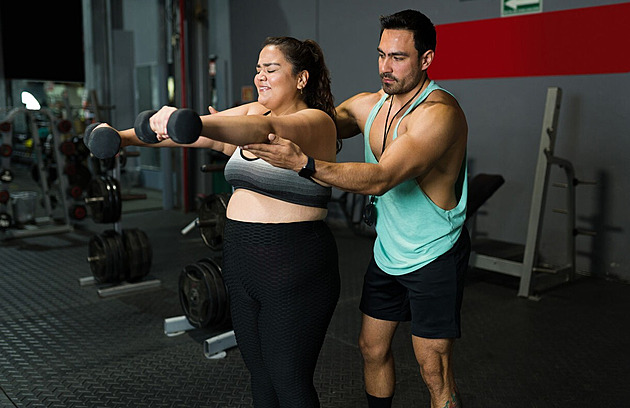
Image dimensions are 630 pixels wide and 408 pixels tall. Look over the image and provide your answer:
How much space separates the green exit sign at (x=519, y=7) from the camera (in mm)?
3852

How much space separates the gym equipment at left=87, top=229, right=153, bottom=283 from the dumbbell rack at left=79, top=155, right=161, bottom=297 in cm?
4

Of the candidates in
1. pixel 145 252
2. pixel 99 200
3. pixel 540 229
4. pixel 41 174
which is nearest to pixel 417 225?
pixel 540 229

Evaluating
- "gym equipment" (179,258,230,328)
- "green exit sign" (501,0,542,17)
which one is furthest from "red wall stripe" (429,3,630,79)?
"gym equipment" (179,258,230,328)

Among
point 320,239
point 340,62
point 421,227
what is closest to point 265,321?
point 320,239

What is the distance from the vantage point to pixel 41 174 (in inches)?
200

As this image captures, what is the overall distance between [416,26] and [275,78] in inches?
14.9

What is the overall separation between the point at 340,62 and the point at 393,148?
164 inches

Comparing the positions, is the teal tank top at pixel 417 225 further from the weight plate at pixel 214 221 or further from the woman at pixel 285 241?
the weight plate at pixel 214 221

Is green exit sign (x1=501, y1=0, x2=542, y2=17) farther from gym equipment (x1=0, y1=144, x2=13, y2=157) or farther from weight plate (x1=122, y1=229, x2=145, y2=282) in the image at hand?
gym equipment (x1=0, y1=144, x2=13, y2=157)

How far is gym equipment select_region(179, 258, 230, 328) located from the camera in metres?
2.66

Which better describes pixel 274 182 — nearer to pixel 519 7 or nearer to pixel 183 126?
pixel 183 126

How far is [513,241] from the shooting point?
422cm

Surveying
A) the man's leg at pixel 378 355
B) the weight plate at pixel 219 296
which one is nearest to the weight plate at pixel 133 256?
the weight plate at pixel 219 296

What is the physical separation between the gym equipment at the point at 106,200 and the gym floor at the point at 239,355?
48 cm
